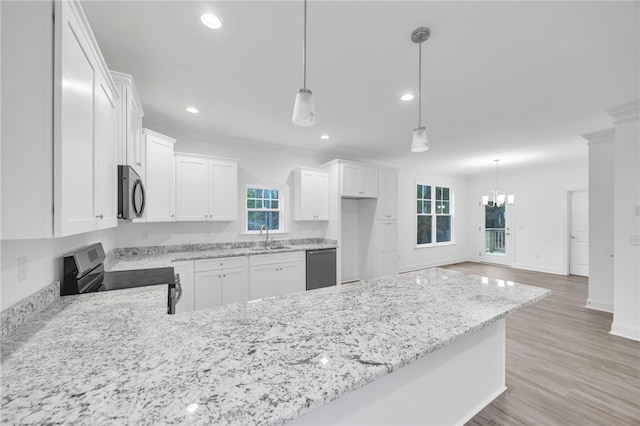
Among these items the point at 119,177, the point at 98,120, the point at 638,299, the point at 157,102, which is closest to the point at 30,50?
the point at 98,120

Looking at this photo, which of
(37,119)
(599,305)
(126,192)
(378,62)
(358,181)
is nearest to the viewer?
(37,119)

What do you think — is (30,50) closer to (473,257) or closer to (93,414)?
(93,414)

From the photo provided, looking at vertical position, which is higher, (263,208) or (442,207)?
(442,207)

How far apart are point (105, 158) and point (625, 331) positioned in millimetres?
5352

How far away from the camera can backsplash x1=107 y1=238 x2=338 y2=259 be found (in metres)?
3.52

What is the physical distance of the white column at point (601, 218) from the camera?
12.5ft

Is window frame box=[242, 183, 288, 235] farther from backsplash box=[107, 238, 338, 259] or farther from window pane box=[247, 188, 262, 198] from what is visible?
backsplash box=[107, 238, 338, 259]

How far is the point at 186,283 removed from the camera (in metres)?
3.32

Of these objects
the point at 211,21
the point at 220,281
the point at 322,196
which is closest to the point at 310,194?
the point at 322,196

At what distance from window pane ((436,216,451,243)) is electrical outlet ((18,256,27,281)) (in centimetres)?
791

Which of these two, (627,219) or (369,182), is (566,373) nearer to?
(627,219)

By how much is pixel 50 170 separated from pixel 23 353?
0.72 m

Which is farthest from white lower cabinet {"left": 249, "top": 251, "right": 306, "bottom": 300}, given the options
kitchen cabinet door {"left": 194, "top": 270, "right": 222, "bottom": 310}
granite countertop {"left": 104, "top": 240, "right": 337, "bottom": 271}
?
kitchen cabinet door {"left": 194, "top": 270, "right": 222, "bottom": 310}

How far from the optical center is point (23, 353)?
1.03 m
